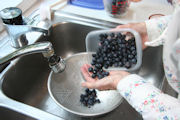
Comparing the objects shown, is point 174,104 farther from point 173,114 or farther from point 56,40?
point 56,40

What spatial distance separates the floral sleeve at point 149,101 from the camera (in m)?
0.60

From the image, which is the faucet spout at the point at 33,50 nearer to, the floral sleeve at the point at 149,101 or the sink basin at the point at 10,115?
the sink basin at the point at 10,115

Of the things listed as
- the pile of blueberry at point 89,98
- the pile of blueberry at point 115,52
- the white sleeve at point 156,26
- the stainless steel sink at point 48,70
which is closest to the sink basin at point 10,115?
the stainless steel sink at point 48,70

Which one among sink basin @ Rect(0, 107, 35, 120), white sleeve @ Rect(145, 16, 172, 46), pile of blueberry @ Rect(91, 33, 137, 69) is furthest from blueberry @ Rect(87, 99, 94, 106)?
white sleeve @ Rect(145, 16, 172, 46)

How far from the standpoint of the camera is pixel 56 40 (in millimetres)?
1122

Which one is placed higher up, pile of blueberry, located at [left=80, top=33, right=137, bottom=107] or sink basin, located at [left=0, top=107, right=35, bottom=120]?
pile of blueberry, located at [left=80, top=33, right=137, bottom=107]

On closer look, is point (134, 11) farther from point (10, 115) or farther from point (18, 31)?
point (10, 115)

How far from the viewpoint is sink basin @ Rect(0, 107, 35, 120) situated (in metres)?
0.70

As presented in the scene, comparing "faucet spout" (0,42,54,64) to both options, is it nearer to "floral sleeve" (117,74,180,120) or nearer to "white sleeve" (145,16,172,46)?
"floral sleeve" (117,74,180,120)

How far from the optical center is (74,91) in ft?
3.11

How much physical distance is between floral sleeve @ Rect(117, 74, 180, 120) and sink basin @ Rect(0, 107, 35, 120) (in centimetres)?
38

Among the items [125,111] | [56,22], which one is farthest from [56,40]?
[125,111]

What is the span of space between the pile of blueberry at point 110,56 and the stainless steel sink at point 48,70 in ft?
0.38

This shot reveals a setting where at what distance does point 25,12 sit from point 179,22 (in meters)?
0.93
